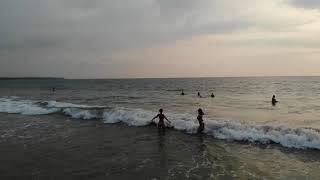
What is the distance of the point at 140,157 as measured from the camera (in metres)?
16.7

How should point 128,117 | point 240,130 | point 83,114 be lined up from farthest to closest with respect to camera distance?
point 83,114
point 128,117
point 240,130

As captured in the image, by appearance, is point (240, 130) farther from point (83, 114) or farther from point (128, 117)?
point (83, 114)

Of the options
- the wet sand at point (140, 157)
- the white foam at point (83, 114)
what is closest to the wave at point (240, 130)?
the white foam at point (83, 114)

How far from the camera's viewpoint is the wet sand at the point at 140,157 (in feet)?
45.6

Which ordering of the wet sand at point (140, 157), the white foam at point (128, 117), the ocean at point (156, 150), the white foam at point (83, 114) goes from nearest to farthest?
the wet sand at point (140, 157) < the ocean at point (156, 150) < the white foam at point (128, 117) < the white foam at point (83, 114)

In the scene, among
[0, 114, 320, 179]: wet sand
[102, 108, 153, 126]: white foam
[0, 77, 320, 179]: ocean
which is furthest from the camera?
[102, 108, 153, 126]: white foam

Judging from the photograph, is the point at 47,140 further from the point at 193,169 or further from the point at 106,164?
the point at 193,169

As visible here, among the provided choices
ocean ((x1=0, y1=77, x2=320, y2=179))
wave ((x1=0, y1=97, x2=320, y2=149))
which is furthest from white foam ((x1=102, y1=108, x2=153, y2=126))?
ocean ((x1=0, y1=77, x2=320, y2=179))

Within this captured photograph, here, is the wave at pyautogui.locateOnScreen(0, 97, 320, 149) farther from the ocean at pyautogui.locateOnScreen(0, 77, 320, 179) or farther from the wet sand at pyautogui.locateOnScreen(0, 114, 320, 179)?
the wet sand at pyautogui.locateOnScreen(0, 114, 320, 179)

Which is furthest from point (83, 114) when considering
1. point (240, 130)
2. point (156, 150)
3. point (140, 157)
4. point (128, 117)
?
point (140, 157)

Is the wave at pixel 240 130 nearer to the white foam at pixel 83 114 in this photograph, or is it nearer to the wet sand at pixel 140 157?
the white foam at pixel 83 114

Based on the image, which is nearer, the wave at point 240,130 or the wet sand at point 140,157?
the wet sand at point 140,157

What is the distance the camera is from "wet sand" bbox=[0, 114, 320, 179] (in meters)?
13.9

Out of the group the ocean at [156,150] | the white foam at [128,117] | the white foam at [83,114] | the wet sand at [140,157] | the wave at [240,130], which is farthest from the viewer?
the white foam at [83,114]
